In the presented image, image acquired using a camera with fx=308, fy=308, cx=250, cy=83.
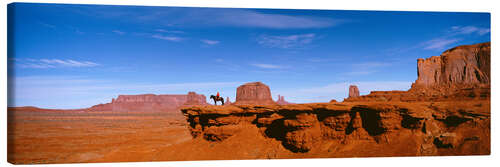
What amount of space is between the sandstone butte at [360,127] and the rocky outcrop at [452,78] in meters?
0.03

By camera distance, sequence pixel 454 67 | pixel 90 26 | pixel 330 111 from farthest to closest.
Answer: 1. pixel 454 67
2. pixel 90 26
3. pixel 330 111

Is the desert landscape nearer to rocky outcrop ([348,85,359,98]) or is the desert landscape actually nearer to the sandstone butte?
the sandstone butte

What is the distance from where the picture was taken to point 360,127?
926cm

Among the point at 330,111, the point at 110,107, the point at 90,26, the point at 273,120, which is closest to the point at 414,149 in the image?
the point at 330,111

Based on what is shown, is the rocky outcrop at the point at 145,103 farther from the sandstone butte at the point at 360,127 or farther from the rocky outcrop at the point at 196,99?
the sandstone butte at the point at 360,127

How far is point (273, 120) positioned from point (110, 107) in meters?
84.9

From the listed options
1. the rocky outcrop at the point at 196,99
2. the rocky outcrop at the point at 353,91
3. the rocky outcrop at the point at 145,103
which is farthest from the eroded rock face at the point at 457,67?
the rocky outcrop at the point at 145,103

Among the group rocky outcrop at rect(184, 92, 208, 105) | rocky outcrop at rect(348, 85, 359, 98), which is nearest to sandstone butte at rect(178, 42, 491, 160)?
rocky outcrop at rect(348, 85, 359, 98)

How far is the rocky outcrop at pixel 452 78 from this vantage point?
990cm

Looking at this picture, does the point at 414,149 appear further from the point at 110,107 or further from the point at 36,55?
the point at 110,107

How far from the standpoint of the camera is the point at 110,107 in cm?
8488

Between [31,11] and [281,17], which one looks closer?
[31,11]

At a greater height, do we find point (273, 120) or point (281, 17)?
point (281, 17)

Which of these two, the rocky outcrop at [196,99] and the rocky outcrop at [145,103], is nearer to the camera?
the rocky outcrop at [196,99]
